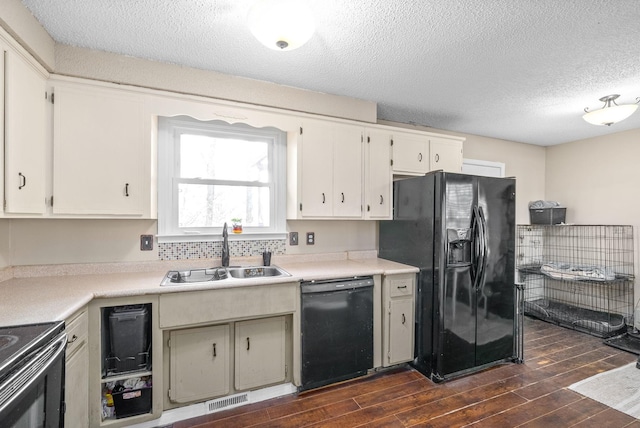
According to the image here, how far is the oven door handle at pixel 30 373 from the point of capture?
86cm

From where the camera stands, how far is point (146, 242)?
2.41 metres

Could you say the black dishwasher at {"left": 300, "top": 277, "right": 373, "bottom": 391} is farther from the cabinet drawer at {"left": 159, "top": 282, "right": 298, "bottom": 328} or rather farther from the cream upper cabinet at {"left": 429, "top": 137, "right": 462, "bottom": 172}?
the cream upper cabinet at {"left": 429, "top": 137, "right": 462, "bottom": 172}

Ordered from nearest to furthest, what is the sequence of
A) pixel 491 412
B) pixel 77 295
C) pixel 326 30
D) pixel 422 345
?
pixel 77 295
pixel 326 30
pixel 491 412
pixel 422 345

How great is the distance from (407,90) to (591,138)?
3198 millimetres

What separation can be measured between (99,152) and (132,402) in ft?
5.30

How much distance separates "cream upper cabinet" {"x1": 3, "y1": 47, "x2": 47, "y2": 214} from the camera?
1586 millimetres

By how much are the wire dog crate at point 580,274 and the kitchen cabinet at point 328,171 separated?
2704 mm

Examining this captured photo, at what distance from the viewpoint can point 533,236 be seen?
4531 mm

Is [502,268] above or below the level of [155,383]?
above

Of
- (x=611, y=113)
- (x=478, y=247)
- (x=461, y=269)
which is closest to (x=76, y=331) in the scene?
(x=461, y=269)

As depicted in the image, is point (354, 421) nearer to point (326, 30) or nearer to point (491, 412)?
point (491, 412)

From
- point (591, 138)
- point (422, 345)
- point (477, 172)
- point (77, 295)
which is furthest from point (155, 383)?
point (591, 138)

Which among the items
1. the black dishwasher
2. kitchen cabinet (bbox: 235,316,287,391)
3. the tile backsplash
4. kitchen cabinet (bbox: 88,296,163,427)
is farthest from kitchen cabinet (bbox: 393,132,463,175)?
kitchen cabinet (bbox: 88,296,163,427)

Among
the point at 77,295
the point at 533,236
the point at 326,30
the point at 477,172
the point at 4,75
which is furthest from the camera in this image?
the point at 533,236
